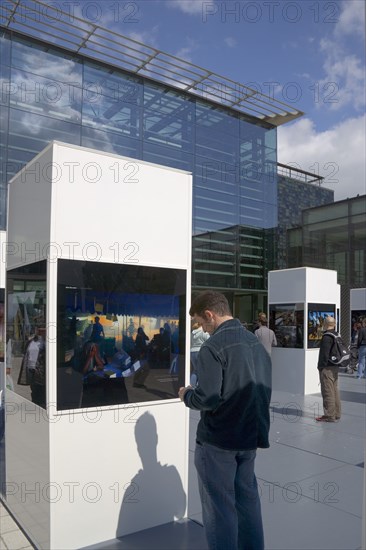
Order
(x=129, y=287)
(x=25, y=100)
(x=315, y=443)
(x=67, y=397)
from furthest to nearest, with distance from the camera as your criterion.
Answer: (x=25, y=100) < (x=315, y=443) < (x=129, y=287) < (x=67, y=397)

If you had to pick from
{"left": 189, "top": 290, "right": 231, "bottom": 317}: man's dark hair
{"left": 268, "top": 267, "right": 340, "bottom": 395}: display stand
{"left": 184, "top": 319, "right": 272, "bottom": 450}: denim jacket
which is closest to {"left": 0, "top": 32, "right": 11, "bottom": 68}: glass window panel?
{"left": 268, "top": 267, "right": 340, "bottom": 395}: display stand

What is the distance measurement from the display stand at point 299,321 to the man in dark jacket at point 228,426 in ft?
28.3

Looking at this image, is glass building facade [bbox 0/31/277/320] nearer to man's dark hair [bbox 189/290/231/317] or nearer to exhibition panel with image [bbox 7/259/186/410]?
exhibition panel with image [bbox 7/259/186/410]

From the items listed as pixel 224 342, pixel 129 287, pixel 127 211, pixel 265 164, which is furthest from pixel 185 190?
pixel 265 164

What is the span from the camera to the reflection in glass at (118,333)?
362cm

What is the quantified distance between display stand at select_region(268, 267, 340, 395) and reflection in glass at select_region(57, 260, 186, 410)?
7705 millimetres

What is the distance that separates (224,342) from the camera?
2936 mm

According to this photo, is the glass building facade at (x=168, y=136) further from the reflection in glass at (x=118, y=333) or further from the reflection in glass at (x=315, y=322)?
the reflection in glass at (x=118, y=333)

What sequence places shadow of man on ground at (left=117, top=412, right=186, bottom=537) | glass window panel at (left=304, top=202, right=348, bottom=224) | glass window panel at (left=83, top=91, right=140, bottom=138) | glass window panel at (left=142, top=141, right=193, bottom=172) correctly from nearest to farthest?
shadow of man on ground at (left=117, top=412, right=186, bottom=537), glass window panel at (left=83, top=91, right=140, bottom=138), glass window panel at (left=142, top=141, right=193, bottom=172), glass window panel at (left=304, top=202, right=348, bottom=224)

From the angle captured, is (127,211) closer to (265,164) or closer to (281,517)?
(281,517)

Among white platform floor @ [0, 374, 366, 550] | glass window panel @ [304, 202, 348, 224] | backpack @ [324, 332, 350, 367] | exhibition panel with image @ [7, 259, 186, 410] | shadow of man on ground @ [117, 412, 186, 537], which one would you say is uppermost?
glass window panel @ [304, 202, 348, 224]

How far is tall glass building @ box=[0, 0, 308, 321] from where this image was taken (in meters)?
18.4

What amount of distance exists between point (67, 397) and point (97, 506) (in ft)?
3.02

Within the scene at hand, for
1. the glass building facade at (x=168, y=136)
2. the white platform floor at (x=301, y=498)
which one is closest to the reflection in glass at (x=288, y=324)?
the white platform floor at (x=301, y=498)
